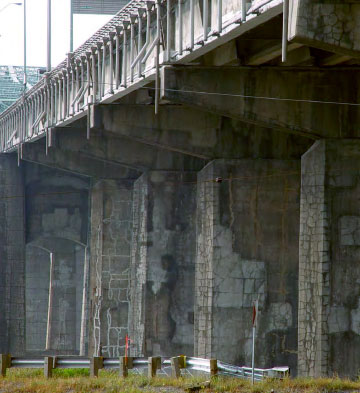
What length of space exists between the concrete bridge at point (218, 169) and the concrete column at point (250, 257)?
36mm

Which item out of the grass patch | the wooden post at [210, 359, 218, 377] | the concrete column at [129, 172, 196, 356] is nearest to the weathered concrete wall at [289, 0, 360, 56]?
the grass patch

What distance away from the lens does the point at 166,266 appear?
4000 centimetres

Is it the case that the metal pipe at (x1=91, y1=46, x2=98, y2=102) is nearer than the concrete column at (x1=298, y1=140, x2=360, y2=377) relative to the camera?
No

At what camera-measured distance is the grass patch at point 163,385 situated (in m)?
19.7

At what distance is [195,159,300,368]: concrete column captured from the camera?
31703 mm

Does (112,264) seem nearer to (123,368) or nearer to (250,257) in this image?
(250,257)

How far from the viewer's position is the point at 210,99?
25.5 meters

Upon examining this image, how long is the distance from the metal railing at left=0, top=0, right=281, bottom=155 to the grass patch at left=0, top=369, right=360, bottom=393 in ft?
18.2

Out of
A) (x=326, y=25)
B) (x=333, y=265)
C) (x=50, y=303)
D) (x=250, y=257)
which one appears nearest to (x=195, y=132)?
(x=250, y=257)

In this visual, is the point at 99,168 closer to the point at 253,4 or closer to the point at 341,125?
the point at 341,125

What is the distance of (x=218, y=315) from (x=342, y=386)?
12.5m

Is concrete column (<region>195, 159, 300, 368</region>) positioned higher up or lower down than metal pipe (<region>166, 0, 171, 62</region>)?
lower down

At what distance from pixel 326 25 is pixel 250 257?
49.9ft

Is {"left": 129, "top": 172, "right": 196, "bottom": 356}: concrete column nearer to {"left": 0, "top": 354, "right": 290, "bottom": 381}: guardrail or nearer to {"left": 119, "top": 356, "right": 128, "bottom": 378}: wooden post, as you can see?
{"left": 0, "top": 354, "right": 290, "bottom": 381}: guardrail
